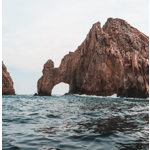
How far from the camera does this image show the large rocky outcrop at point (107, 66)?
49719 millimetres

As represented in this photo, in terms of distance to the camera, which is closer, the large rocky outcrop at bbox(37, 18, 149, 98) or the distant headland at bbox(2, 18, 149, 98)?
the large rocky outcrop at bbox(37, 18, 149, 98)

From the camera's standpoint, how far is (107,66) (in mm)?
70812

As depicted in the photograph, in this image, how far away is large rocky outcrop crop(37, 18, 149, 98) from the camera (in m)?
49.7

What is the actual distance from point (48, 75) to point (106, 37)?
123 feet

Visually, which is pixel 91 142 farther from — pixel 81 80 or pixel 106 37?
pixel 81 80

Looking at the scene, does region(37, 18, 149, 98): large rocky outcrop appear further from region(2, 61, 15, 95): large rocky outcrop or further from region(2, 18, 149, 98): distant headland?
region(2, 61, 15, 95): large rocky outcrop

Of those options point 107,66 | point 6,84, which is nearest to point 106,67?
point 107,66

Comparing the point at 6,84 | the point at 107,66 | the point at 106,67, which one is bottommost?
the point at 6,84

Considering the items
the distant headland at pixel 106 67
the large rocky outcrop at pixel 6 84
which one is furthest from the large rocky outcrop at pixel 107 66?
the large rocky outcrop at pixel 6 84

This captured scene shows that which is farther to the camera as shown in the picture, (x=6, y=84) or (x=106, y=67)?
(x=6, y=84)

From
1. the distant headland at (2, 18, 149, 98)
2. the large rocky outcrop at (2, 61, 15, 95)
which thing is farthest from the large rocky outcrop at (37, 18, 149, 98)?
the large rocky outcrop at (2, 61, 15, 95)

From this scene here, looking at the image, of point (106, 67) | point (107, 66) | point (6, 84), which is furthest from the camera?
point (6, 84)

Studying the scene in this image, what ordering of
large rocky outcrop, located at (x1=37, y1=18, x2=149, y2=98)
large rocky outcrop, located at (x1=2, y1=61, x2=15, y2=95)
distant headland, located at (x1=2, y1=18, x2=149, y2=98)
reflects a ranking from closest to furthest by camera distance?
large rocky outcrop, located at (x1=37, y1=18, x2=149, y2=98) < distant headland, located at (x1=2, y1=18, x2=149, y2=98) < large rocky outcrop, located at (x1=2, y1=61, x2=15, y2=95)

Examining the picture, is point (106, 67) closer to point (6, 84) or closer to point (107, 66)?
point (107, 66)
